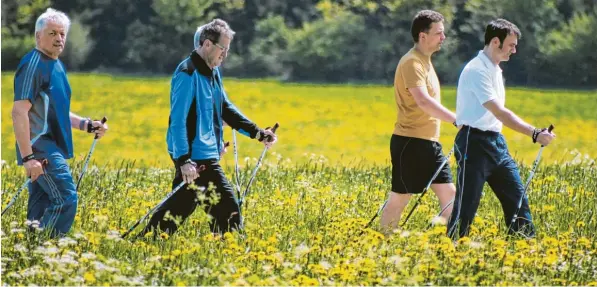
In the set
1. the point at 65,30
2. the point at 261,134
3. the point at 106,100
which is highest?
the point at 65,30

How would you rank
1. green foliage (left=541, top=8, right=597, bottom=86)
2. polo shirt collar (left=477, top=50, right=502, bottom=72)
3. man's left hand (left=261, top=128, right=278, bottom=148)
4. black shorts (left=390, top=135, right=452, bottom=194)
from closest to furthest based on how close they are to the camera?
polo shirt collar (left=477, top=50, right=502, bottom=72) → man's left hand (left=261, top=128, right=278, bottom=148) → black shorts (left=390, top=135, right=452, bottom=194) → green foliage (left=541, top=8, right=597, bottom=86)

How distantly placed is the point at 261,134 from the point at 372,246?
1.12 m

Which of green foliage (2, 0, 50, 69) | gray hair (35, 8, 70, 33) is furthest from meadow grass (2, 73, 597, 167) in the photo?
gray hair (35, 8, 70, 33)

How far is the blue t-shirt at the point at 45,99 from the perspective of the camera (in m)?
7.55

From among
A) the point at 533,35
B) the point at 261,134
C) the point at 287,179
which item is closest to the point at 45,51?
the point at 261,134

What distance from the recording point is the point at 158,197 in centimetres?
1052

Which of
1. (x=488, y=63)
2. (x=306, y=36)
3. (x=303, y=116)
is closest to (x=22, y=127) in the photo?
(x=488, y=63)

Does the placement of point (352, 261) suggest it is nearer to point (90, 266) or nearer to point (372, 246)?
point (372, 246)

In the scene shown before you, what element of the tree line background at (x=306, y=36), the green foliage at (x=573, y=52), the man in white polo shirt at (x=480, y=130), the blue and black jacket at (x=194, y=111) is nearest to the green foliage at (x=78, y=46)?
the tree line background at (x=306, y=36)

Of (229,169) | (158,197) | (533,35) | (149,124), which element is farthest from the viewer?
(533,35)

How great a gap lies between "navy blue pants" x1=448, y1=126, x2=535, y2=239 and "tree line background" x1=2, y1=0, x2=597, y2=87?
1361 inches

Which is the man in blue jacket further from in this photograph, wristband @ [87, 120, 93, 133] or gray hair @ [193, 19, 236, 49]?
wristband @ [87, 120, 93, 133]

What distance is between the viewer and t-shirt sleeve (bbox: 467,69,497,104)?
8.03 meters

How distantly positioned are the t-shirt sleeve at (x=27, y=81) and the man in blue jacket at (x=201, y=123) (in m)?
0.89
